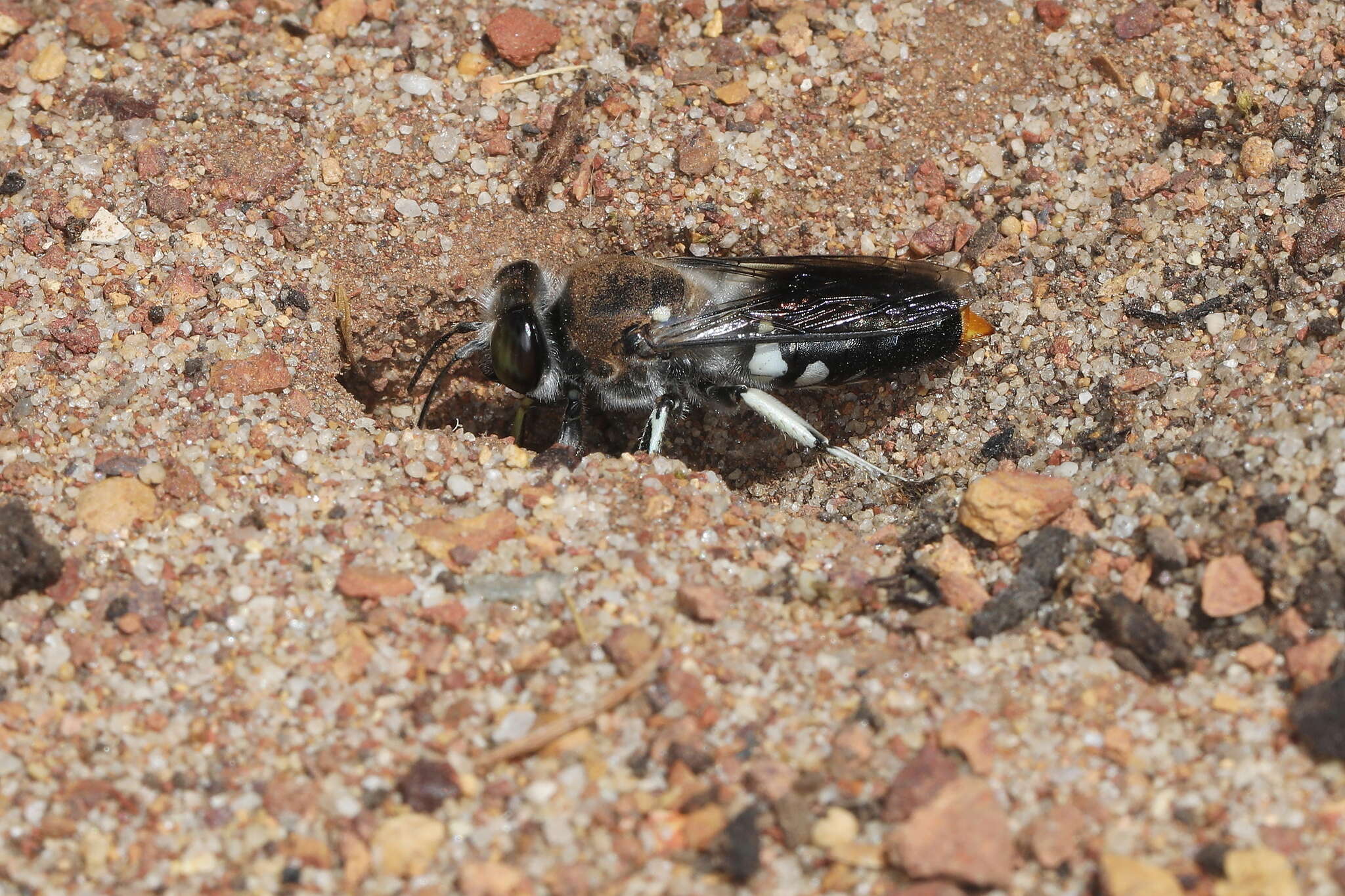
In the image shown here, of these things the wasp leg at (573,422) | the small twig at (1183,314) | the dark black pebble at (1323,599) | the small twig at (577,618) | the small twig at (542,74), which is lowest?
the wasp leg at (573,422)

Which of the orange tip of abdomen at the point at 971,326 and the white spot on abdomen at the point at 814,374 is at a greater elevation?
the orange tip of abdomen at the point at 971,326

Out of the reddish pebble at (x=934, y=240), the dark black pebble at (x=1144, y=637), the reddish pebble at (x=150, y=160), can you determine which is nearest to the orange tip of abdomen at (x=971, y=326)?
the reddish pebble at (x=934, y=240)

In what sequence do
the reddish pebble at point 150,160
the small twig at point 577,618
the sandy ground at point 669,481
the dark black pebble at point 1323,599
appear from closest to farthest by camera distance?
the sandy ground at point 669,481 < the dark black pebble at point 1323,599 < the small twig at point 577,618 < the reddish pebble at point 150,160

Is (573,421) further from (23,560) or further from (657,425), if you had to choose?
(23,560)

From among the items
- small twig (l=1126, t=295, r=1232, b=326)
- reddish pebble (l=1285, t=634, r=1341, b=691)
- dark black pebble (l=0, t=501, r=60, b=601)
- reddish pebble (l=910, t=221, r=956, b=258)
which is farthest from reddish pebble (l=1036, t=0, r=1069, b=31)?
dark black pebble (l=0, t=501, r=60, b=601)

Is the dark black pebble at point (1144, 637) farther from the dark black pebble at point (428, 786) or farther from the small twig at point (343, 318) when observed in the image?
the small twig at point (343, 318)

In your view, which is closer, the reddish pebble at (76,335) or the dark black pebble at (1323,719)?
the dark black pebble at (1323,719)

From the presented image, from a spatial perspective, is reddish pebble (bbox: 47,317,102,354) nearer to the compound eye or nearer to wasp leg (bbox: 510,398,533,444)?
the compound eye
